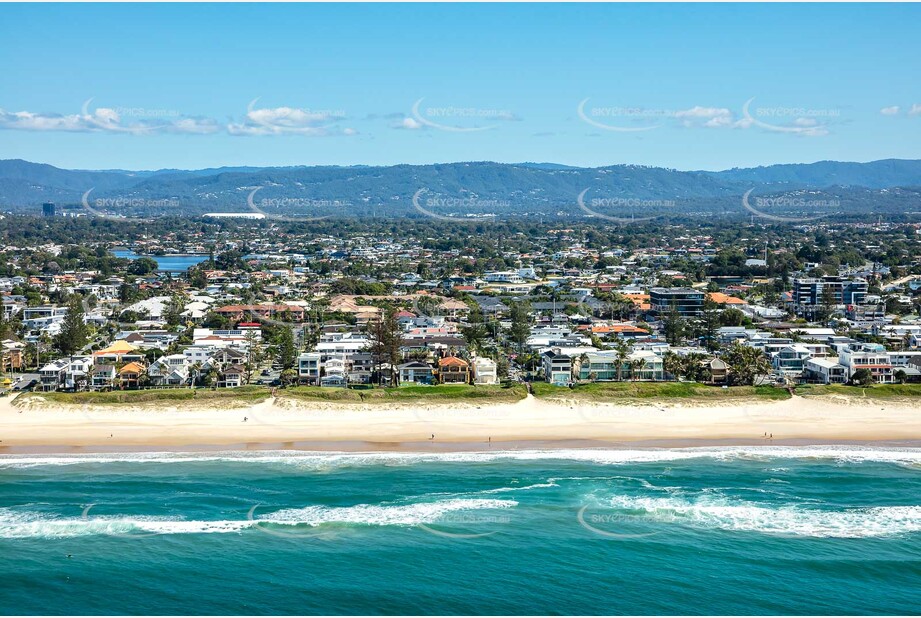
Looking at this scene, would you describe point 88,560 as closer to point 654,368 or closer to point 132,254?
point 654,368

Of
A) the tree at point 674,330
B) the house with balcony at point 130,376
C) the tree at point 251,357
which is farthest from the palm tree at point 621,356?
the house with balcony at point 130,376

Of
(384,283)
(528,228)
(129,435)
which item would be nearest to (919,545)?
(129,435)

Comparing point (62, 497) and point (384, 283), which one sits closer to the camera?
point (62, 497)

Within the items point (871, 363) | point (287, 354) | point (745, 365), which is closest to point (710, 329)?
point (871, 363)

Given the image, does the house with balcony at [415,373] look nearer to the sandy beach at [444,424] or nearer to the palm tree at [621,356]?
the sandy beach at [444,424]

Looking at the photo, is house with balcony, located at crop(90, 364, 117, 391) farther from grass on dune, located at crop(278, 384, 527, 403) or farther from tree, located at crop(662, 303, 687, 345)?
tree, located at crop(662, 303, 687, 345)

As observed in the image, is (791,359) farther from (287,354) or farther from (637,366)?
(287,354)
